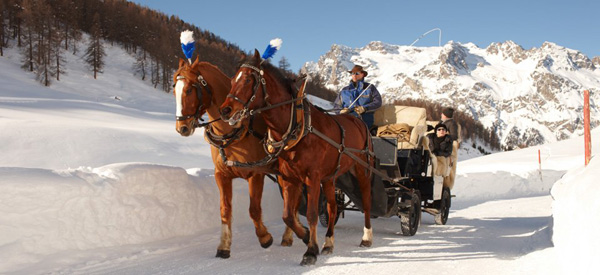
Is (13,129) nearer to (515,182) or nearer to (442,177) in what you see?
(442,177)

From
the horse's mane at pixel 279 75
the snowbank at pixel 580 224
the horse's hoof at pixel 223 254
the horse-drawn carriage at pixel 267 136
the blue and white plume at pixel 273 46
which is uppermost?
the blue and white plume at pixel 273 46

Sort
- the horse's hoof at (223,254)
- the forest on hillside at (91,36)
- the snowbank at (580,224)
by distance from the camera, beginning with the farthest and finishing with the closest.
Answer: the forest on hillside at (91,36) < the horse's hoof at (223,254) < the snowbank at (580,224)

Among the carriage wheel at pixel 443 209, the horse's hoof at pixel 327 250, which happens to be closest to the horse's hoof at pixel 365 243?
the horse's hoof at pixel 327 250

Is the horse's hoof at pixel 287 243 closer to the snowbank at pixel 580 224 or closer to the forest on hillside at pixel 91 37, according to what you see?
the snowbank at pixel 580 224

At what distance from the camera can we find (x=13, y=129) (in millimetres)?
14906

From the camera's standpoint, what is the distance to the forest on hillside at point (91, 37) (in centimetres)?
5003

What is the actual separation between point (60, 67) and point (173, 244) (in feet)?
172

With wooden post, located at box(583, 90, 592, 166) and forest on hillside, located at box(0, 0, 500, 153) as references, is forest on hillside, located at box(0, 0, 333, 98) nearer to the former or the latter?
forest on hillside, located at box(0, 0, 500, 153)

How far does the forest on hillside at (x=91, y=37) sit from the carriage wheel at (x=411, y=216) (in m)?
33.6

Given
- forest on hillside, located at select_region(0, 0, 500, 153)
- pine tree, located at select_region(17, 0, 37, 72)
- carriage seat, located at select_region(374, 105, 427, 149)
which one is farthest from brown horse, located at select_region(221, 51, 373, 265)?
pine tree, located at select_region(17, 0, 37, 72)

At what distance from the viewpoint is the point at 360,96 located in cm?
717

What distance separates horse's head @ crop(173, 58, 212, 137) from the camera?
464 cm

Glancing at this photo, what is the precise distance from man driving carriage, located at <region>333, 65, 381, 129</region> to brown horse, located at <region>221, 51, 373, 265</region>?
4.98ft

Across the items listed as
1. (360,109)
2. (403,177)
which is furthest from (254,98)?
(403,177)
